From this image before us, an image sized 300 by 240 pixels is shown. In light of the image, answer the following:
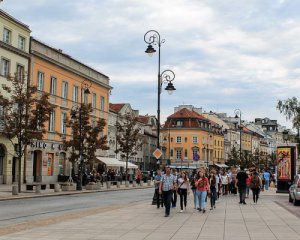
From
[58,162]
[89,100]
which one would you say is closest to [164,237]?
[58,162]

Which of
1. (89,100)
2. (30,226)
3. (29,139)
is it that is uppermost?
(89,100)

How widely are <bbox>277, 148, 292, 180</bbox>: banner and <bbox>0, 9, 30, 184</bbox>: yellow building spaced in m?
21.5

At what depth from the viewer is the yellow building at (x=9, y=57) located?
1797 inches

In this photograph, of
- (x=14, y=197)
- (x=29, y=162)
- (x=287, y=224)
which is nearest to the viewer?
(x=287, y=224)

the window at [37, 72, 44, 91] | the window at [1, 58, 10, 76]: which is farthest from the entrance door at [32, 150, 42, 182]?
the window at [1, 58, 10, 76]

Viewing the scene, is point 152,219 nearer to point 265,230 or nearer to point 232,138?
point 265,230

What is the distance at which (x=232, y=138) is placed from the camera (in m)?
149

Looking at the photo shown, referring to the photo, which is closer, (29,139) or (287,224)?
(287,224)

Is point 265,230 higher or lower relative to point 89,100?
lower

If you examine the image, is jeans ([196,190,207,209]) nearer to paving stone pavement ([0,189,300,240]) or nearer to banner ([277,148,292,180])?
paving stone pavement ([0,189,300,240])

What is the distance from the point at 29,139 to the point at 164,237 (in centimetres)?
2243

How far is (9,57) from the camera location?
46750 millimetres

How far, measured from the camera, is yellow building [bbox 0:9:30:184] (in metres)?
45.7

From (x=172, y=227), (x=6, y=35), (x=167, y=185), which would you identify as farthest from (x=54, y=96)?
(x=172, y=227)
